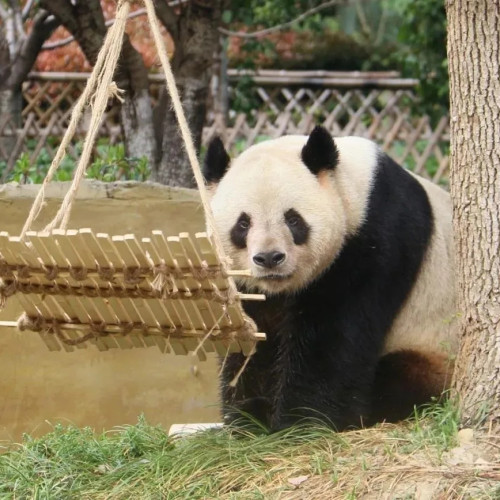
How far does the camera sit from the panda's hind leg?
5.61m

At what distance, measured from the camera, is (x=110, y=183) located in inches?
272

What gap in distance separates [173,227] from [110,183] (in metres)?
0.54

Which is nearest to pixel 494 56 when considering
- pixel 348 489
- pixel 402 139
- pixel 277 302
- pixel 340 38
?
pixel 277 302

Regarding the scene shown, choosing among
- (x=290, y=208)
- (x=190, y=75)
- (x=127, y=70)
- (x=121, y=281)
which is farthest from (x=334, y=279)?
(x=127, y=70)

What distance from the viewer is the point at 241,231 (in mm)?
5129

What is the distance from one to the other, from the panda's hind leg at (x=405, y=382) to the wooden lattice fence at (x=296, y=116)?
7.55 meters

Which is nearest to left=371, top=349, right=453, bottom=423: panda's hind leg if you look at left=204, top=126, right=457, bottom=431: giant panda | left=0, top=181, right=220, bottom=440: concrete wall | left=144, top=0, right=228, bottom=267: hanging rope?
left=204, top=126, right=457, bottom=431: giant panda

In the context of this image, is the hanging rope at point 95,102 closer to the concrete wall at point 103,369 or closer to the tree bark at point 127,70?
the concrete wall at point 103,369

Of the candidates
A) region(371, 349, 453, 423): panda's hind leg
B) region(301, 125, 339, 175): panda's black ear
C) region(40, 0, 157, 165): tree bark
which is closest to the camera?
region(301, 125, 339, 175): panda's black ear

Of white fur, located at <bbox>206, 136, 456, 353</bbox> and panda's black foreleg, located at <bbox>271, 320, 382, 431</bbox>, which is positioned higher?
white fur, located at <bbox>206, 136, 456, 353</bbox>

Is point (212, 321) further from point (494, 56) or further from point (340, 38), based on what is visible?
point (340, 38)

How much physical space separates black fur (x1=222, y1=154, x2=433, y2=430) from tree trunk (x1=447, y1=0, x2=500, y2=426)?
2.32ft

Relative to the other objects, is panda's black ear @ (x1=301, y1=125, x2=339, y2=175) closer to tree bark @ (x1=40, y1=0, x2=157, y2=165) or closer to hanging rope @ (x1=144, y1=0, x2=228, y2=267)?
hanging rope @ (x1=144, y1=0, x2=228, y2=267)

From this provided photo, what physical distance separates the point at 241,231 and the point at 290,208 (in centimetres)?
28
